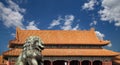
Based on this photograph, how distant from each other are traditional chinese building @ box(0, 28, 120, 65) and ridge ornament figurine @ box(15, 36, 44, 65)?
37.7m

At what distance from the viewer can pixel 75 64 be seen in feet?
184

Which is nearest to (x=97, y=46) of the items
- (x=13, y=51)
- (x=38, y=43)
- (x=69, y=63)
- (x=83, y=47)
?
(x=83, y=47)

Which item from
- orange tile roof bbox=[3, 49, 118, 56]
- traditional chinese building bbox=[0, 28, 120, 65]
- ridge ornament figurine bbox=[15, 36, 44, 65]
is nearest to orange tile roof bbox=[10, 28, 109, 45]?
traditional chinese building bbox=[0, 28, 120, 65]

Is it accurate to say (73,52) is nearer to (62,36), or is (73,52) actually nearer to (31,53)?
(62,36)

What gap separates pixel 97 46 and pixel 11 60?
1414 cm

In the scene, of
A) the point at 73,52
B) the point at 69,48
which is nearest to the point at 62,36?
the point at 69,48

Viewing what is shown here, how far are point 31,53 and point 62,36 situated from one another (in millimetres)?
44338

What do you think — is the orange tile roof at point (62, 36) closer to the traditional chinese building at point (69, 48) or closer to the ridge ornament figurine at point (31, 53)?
the traditional chinese building at point (69, 48)

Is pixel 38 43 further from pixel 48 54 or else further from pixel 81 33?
pixel 81 33

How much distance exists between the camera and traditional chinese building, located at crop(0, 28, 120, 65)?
2053 inches

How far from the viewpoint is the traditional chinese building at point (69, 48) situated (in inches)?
2053

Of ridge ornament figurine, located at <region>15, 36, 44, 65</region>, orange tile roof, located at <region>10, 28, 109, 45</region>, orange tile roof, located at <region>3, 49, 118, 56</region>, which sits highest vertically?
orange tile roof, located at <region>10, 28, 109, 45</region>

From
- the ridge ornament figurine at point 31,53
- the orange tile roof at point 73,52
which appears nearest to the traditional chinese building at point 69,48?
the orange tile roof at point 73,52

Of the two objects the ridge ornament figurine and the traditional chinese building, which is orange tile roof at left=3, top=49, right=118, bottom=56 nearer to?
the traditional chinese building
